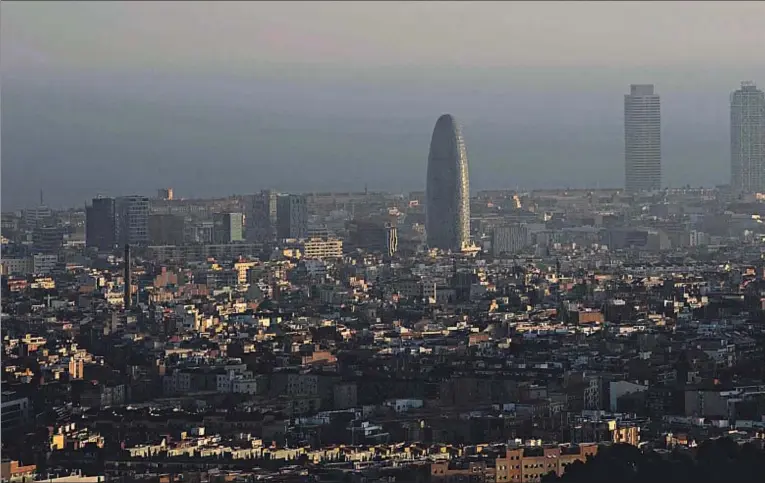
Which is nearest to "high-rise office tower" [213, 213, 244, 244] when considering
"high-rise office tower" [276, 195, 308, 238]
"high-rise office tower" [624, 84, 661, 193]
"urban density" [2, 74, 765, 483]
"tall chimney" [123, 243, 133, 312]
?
"urban density" [2, 74, 765, 483]

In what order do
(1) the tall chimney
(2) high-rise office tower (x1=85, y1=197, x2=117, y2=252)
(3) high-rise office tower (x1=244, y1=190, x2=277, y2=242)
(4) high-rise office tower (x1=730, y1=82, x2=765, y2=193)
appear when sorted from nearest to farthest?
(1) the tall chimney
(2) high-rise office tower (x1=85, y1=197, x2=117, y2=252)
(3) high-rise office tower (x1=244, y1=190, x2=277, y2=242)
(4) high-rise office tower (x1=730, y1=82, x2=765, y2=193)

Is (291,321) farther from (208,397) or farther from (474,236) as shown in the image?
(474,236)

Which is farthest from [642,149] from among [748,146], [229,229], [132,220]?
[132,220]

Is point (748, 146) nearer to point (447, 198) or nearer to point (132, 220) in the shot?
point (447, 198)

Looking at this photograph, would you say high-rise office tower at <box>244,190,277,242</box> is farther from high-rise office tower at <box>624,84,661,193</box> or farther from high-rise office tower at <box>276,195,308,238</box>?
high-rise office tower at <box>624,84,661,193</box>

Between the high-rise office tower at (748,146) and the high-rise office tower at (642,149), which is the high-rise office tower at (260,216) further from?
the high-rise office tower at (748,146)

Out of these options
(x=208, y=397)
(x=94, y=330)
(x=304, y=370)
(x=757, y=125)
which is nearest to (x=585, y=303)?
(x=94, y=330)
